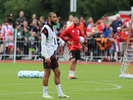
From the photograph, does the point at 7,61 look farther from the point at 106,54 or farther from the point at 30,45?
the point at 106,54

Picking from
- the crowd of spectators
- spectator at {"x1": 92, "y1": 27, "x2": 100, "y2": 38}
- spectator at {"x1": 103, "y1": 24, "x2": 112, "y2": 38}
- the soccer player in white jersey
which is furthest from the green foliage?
the soccer player in white jersey

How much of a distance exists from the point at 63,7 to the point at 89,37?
4681 cm

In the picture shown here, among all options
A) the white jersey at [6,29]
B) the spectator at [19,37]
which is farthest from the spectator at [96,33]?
the white jersey at [6,29]

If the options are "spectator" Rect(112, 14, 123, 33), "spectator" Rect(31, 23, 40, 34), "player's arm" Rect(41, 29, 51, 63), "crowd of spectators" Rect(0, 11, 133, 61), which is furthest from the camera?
"spectator" Rect(31, 23, 40, 34)

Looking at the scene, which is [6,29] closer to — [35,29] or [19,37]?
[19,37]

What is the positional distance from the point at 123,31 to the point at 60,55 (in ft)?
14.9

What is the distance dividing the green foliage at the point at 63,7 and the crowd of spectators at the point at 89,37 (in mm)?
38031

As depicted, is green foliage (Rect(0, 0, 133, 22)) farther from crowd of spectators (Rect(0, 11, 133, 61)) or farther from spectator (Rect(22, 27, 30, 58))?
spectator (Rect(22, 27, 30, 58))

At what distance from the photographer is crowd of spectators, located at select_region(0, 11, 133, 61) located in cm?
2280

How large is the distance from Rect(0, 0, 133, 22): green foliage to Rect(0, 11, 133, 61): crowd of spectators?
1497 inches

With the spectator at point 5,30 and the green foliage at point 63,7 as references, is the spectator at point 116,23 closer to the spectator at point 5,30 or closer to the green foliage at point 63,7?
the spectator at point 5,30

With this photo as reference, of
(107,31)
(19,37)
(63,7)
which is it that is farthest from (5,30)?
(63,7)

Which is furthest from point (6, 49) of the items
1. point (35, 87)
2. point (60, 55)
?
point (35, 87)

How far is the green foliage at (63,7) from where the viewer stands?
62.5 meters
